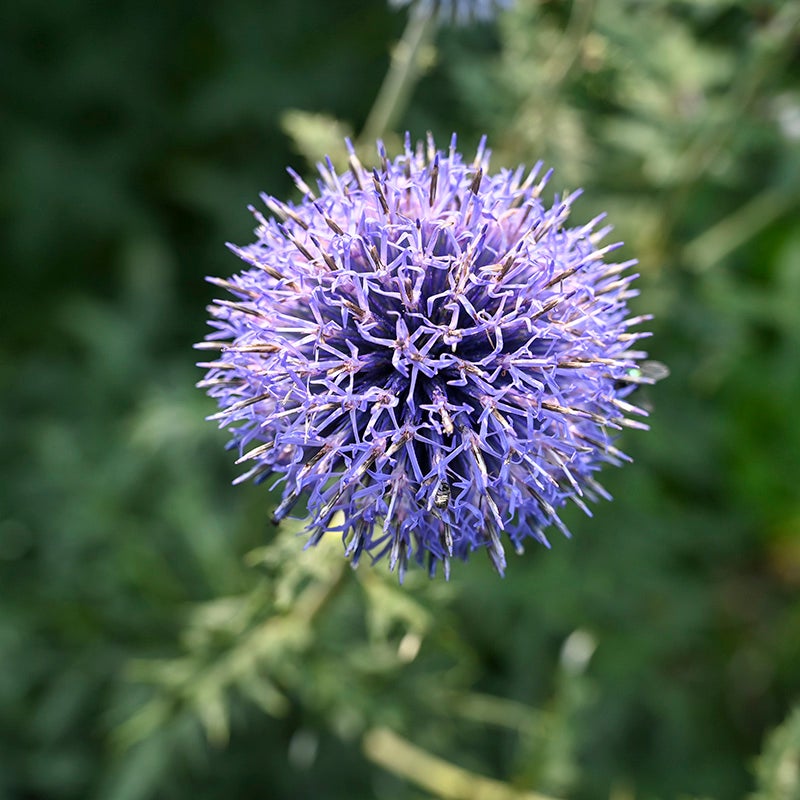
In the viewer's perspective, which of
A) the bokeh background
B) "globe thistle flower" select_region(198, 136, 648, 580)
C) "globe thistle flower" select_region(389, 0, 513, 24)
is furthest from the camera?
the bokeh background

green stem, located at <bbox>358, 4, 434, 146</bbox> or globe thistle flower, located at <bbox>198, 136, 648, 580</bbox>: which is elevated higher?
green stem, located at <bbox>358, 4, 434, 146</bbox>

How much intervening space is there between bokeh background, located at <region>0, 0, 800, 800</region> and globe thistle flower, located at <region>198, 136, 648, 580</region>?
807 mm

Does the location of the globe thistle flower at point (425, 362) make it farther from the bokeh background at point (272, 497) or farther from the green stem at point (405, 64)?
the green stem at point (405, 64)

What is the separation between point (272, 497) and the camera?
12.7 feet

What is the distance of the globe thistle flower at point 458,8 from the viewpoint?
3273 millimetres

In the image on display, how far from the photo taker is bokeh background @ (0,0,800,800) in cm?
374

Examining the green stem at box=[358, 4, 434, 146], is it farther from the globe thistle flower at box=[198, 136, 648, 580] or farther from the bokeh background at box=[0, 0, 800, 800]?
the globe thistle flower at box=[198, 136, 648, 580]

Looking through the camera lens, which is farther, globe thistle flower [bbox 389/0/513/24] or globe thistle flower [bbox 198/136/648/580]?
globe thistle flower [bbox 389/0/513/24]

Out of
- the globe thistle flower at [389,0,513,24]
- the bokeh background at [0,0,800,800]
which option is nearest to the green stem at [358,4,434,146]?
the globe thistle flower at [389,0,513,24]

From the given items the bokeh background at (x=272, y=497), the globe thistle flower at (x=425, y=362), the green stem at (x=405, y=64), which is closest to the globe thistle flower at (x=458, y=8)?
the green stem at (x=405, y=64)

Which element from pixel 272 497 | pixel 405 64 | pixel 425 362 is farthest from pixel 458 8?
pixel 272 497

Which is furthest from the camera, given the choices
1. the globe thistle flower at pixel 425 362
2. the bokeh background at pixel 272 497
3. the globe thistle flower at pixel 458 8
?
the bokeh background at pixel 272 497

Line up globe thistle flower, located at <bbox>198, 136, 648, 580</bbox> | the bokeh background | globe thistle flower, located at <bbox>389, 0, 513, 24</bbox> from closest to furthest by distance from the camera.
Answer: globe thistle flower, located at <bbox>198, 136, 648, 580</bbox>, globe thistle flower, located at <bbox>389, 0, 513, 24</bbox>, the bokeh background

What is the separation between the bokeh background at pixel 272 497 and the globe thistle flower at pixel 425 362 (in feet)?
2.65
